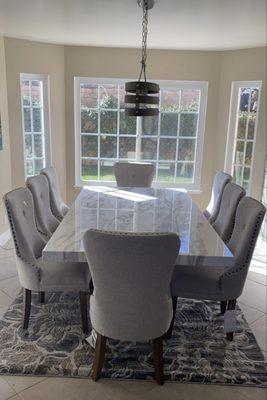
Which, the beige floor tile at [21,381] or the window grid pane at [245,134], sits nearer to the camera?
the beige floor tile at [21,381]

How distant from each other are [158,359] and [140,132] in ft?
10.8

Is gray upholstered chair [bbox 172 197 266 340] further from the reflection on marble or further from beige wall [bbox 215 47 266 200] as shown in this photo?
beige wall [bbox 215 47 266 200]

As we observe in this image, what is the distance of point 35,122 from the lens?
172 inches

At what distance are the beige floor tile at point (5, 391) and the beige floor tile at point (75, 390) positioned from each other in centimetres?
6

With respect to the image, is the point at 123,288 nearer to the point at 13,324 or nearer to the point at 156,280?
the point at 156,280

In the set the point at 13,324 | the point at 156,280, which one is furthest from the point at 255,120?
the point at 13,324

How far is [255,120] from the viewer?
4168 mm

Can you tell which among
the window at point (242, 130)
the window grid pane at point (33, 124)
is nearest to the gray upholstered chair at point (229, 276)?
the window at point (242, 130)

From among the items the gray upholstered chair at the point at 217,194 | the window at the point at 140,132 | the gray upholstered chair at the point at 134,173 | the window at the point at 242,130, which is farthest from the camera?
the window at the point at 140,132

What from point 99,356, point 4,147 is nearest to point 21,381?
point 99,356

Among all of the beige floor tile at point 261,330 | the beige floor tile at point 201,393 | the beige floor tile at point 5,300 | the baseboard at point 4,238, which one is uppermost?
the baseboard at point 4,238

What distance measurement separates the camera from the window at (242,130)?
4.19m

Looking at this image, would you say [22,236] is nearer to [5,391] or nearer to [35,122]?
[5,391]

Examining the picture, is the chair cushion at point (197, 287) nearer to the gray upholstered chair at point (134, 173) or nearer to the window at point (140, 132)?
the gray upholstered chair at point (134, 173)
